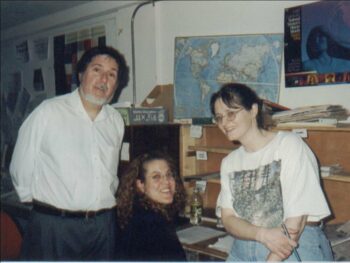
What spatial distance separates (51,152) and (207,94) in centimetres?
97

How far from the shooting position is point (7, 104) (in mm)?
4066

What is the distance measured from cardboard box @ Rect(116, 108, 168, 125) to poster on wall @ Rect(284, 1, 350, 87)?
686mm

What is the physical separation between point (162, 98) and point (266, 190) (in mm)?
1297

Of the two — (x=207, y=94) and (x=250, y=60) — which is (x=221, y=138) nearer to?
(x=207, y=94)

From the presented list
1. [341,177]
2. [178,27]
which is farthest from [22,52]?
[341,177]

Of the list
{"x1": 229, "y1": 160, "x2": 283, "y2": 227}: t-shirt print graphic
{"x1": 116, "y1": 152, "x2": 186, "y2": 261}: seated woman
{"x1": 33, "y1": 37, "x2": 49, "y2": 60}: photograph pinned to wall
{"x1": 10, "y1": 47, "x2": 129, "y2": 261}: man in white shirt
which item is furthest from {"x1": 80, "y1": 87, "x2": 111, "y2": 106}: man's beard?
{"x1": 33, "y1": 37, "x2": 49, "y2": 60}: photograph pinned to wall

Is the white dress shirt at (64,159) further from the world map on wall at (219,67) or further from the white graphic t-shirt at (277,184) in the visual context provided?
the world map on wall at (219,67)

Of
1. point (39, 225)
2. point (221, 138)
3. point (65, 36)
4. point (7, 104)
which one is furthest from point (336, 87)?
point (7, 104)

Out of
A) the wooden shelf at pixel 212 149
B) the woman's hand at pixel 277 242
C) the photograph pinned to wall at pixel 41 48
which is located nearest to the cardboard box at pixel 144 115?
the wooden shelf at pixel 212 149

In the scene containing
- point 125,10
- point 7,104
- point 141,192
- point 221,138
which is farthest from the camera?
point 7,104

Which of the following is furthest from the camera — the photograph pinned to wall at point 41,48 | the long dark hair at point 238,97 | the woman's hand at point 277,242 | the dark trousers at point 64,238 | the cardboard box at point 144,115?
the photograph pinned to wall at point 41,48

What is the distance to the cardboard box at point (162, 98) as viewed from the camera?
243 centimetres

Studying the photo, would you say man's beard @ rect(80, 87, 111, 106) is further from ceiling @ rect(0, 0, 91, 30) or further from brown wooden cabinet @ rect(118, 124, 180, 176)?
ceiling @ rect(0, 0, 91, 30)

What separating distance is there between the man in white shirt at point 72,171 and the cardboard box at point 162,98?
2.15 ft
